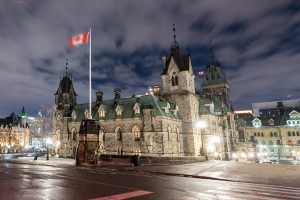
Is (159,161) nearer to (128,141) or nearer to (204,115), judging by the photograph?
(128,141)

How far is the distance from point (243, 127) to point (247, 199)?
78.8 meters

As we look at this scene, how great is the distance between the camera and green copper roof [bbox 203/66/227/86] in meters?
88.7

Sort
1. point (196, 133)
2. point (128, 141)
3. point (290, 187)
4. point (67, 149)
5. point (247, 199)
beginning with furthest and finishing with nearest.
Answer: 1. point (67, 149)
2. point (196, 133)
3. point (128, 141)
4. point (290, 187)
5. point (247, 199)

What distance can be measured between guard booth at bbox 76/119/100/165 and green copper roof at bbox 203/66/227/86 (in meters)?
68.3

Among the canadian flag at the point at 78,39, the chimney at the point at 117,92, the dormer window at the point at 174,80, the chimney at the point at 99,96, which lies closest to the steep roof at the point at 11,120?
the chimney at the point at 99,96

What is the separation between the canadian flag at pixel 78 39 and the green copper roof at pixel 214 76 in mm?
67918

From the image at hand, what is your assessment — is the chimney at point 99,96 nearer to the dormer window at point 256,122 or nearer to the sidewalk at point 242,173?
the sidewalk at point 242,173

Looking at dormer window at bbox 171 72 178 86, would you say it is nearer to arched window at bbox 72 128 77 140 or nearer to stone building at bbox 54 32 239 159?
stone building at bbox 54 32 239 159

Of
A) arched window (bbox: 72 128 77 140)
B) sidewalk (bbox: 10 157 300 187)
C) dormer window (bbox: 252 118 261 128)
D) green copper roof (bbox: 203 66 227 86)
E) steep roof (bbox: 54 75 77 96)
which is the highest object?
green copper roof (bbox: 203 66 227 86)

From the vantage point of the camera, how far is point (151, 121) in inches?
1622

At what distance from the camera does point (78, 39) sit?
27.3 metres

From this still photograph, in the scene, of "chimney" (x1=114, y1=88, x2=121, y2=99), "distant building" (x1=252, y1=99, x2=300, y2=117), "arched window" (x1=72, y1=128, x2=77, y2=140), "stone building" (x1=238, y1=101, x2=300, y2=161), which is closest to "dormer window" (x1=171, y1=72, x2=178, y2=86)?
"chimney" (x1=114, y1=88, x2=121, y2=99)

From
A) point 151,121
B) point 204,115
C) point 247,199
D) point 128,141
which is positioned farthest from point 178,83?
point 247,199

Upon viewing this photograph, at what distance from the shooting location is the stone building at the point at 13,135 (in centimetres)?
11050
